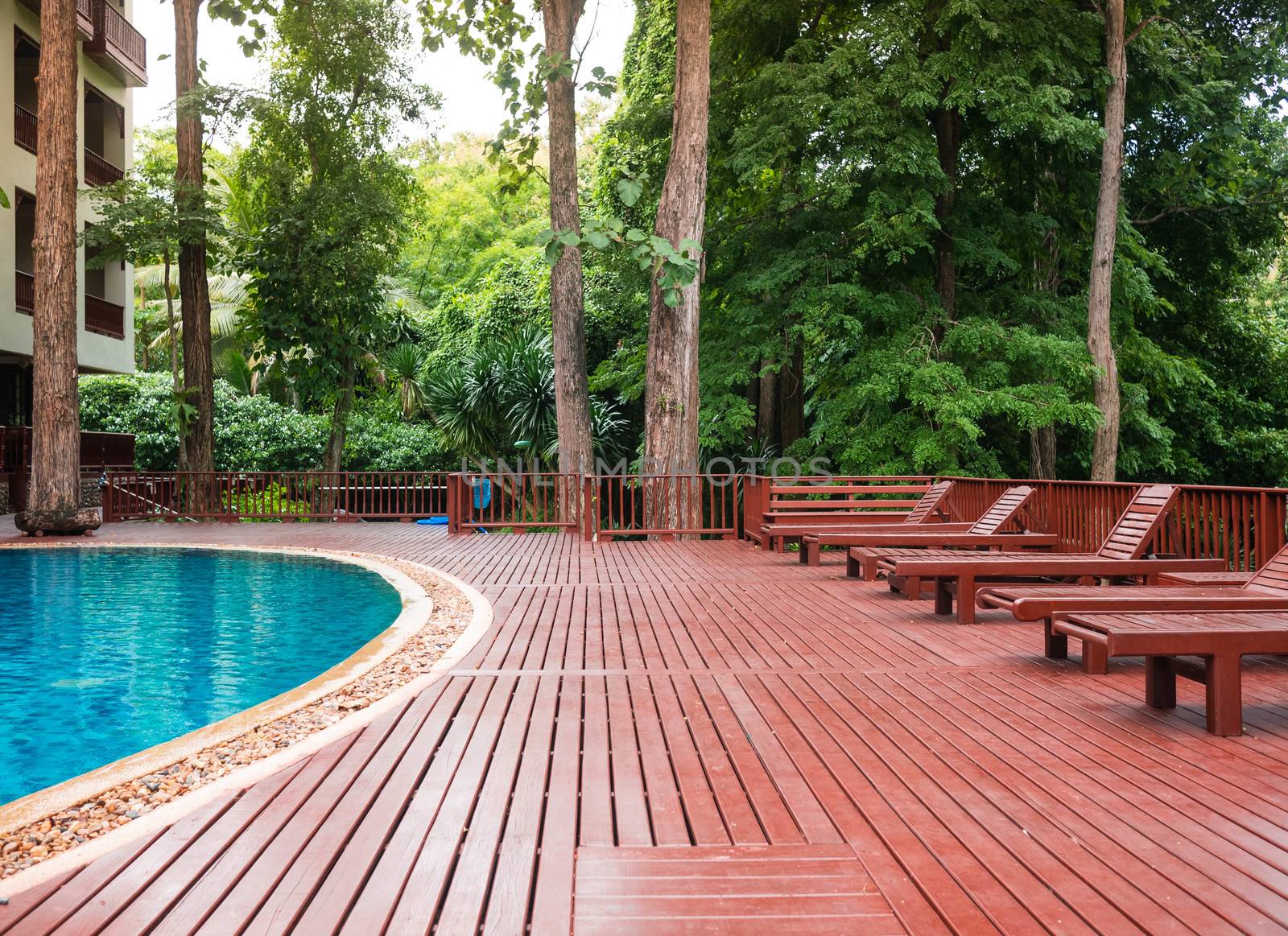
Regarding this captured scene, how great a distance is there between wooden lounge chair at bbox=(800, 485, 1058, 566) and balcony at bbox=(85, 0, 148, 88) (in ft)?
63.8

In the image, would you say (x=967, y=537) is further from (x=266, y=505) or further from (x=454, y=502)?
(x=266, y=505)

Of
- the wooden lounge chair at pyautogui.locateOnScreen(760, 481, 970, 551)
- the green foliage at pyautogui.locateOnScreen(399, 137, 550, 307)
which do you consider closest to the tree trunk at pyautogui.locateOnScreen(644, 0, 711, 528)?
the wooden lounge chair at pyautogui.locateOnScreen(760, 481, 970, 551)

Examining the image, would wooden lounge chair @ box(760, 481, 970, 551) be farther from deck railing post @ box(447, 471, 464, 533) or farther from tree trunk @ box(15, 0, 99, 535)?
tree trunk @ box(15, 0, 99, 535)

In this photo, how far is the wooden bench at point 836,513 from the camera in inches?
412

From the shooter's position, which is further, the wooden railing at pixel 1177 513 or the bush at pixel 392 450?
the bush at pixel 392 450

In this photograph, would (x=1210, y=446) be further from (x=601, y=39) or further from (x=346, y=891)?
(x=346, y=891)

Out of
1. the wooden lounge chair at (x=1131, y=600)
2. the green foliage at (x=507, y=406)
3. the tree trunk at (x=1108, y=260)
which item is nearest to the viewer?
the wooden lounge chair at (x=1131, y=600)

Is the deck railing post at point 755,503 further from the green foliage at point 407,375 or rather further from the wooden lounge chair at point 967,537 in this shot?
the green foliage at point 407,375

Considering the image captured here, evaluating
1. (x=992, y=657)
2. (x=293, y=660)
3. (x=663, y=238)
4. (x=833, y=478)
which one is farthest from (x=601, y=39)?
(x=992, y=657)

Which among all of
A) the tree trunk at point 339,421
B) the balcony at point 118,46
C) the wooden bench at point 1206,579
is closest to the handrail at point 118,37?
the balcony at point 118,46

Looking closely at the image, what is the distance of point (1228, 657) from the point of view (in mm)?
4051

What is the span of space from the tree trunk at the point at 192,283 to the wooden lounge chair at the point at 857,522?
11511 millimetres

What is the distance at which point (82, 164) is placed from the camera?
2133cm

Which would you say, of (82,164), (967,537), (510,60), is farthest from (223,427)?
(967,537)
